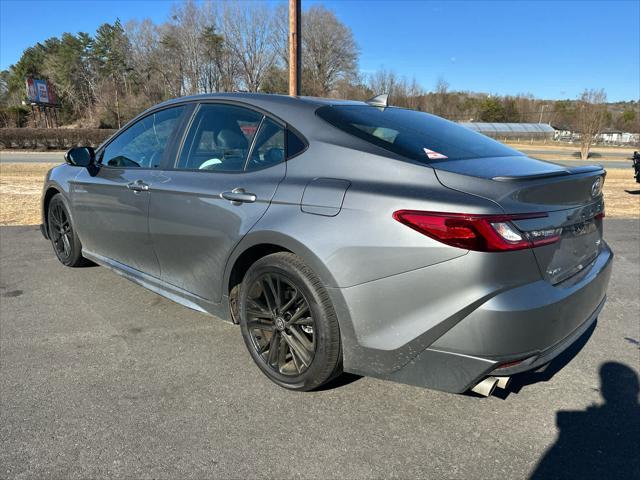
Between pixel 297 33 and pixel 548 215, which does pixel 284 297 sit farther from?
pixel 297 33

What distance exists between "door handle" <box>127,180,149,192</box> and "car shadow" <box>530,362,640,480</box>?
2925 millimetres

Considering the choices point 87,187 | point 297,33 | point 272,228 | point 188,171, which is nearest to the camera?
point 272,228

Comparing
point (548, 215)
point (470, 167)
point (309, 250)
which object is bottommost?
point (309, 250)

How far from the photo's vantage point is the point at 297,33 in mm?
9344

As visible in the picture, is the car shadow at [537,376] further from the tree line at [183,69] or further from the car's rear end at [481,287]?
the tree line at [183,69]

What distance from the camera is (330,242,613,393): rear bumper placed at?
1.97 metres

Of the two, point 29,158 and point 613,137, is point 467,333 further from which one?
point 613,137

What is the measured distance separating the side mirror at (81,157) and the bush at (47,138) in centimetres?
3084

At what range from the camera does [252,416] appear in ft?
8.02

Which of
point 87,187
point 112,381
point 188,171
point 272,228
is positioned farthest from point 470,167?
point 87,187

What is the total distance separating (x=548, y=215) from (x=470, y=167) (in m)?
0.43

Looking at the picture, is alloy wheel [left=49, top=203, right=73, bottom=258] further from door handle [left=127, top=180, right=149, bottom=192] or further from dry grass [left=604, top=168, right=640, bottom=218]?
dry grass [left=604, top=168, right=640, bottom=218]

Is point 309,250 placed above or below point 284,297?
above

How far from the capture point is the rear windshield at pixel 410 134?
248 cm
